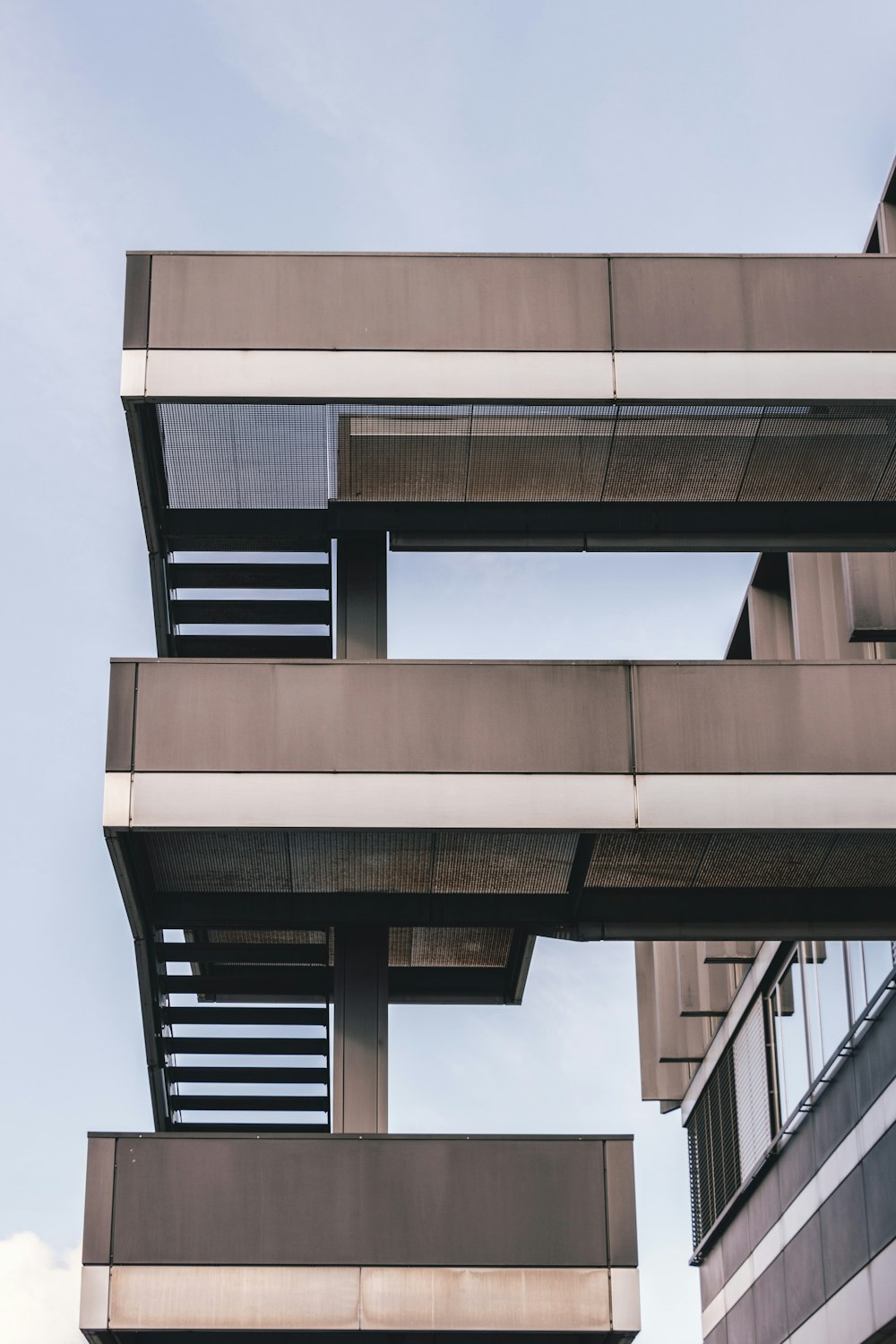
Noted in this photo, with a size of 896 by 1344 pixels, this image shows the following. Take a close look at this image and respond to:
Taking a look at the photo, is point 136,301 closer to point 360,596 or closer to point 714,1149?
point 360,596

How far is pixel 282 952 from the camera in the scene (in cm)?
1734

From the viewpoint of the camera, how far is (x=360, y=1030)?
15.5 m

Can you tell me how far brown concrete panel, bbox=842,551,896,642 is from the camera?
22734 mm

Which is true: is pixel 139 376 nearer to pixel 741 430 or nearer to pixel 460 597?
pixel 460 597

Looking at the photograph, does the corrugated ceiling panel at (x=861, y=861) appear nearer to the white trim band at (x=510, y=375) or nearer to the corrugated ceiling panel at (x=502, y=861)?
the corrugated ceiling panel at (x=502, y=861)

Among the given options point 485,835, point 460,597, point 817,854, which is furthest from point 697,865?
point 460,597

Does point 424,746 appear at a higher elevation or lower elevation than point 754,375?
lower

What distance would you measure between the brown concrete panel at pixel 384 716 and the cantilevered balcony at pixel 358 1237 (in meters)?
2.99

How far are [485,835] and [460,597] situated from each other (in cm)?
333

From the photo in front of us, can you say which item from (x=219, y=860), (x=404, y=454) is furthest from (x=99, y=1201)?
(x=404, y=454)

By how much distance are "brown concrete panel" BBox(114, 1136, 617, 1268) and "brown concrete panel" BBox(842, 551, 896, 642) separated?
A: 10300 mm

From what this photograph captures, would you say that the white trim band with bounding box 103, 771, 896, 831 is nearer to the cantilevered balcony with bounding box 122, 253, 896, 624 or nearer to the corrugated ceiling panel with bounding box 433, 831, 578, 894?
the corrugated ceiling panel with bounding box 433, 831, 578, 894

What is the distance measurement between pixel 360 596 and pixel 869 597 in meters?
8.80

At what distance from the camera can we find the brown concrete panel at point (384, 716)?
48.1 feet
